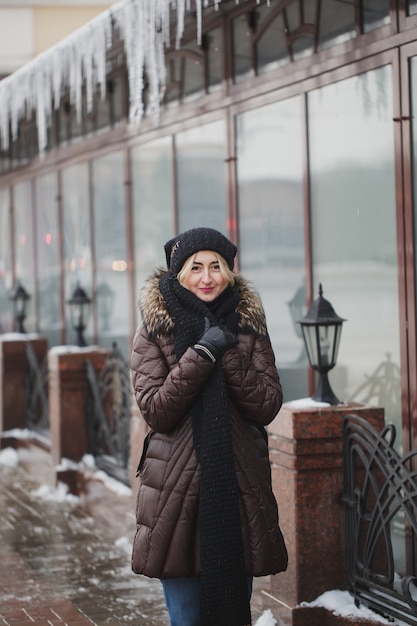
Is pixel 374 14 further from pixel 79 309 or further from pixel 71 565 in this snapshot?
pixel 79 309

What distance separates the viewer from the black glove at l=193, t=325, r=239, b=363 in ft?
14.4

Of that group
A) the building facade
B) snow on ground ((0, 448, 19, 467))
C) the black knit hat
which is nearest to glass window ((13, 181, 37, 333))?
snow on ground ((0, 448, 19, 467))

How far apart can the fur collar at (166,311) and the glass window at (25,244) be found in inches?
401

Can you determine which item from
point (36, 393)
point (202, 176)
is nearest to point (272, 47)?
point (202, 176)

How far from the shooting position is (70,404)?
1091 centimetres

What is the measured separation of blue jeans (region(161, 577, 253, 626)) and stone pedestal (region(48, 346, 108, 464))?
6.46 metres

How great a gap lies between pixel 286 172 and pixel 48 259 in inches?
265

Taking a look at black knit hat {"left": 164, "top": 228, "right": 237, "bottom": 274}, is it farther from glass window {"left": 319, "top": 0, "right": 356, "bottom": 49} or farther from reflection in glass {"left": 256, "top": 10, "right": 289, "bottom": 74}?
reflection in glass {"left": 256, "top": 10, "right": 289, "bottom": 74}

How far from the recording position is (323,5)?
7.31 m

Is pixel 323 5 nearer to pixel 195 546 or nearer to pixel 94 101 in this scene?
pixel 195 546

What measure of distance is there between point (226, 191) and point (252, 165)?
0.48m

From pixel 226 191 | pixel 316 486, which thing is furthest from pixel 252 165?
pixel 316 486

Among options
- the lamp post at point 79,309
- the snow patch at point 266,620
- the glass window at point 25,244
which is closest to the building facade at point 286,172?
the lamp post at point 79,309

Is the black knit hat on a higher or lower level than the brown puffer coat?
higher
